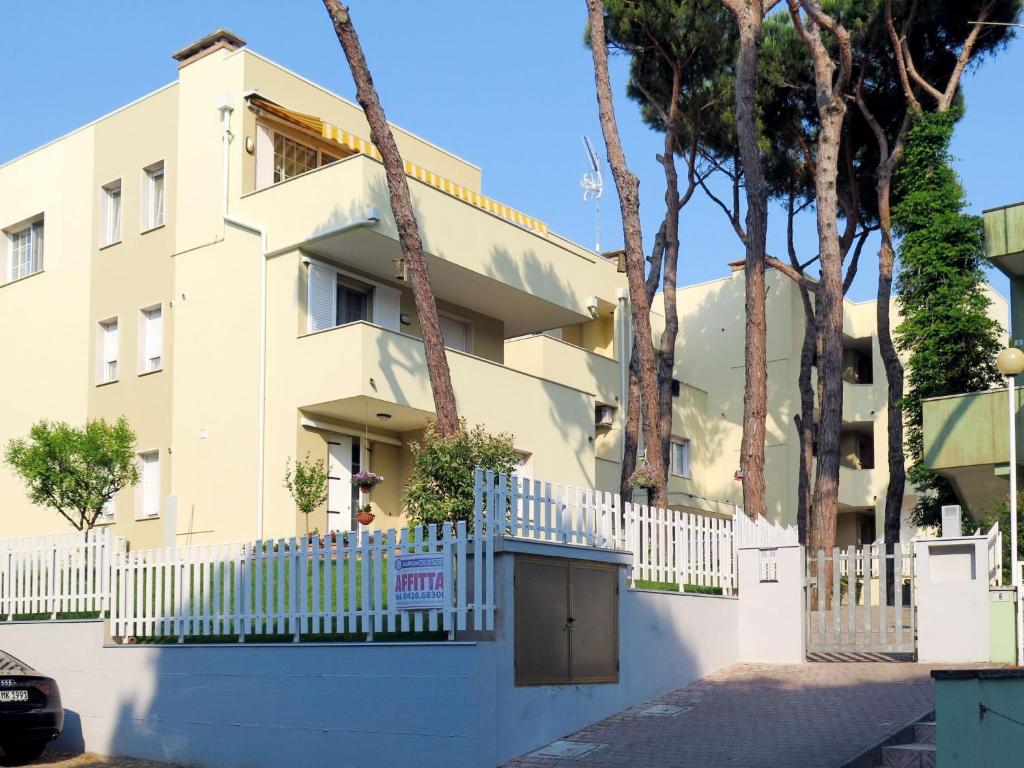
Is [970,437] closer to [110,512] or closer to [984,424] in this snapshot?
[984,424]

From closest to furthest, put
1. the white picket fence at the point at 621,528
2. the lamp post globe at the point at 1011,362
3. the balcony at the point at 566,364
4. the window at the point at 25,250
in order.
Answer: the white picket fence at the point at 621,528 < the lamp post globe at the point at 1011,362 < the window at the point at 25,250 < the balcony at the point at 566,364

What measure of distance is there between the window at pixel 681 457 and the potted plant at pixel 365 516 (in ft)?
48.1

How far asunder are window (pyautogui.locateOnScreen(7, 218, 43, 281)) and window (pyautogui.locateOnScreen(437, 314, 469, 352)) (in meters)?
8.96

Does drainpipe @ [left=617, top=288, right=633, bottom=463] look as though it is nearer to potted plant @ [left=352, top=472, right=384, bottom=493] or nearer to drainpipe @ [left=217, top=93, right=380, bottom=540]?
potted plant @ [left=352, top=472, right=384, bottom=493]

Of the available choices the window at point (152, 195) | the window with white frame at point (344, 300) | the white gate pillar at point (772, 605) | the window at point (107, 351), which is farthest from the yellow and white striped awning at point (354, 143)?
the white gate pillar at point (772, 605)

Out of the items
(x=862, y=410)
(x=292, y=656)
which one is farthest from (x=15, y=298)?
(x=862, y=410)

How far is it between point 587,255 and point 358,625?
18617 millimetres

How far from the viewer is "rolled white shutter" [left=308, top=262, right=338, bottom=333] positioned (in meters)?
24.1

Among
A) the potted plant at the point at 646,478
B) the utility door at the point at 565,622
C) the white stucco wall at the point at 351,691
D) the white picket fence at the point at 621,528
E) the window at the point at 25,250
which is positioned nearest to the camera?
the white stucco wall at the point at 351,691

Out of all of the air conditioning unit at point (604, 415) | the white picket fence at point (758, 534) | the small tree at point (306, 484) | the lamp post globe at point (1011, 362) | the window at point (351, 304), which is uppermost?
the window at point (351, 304)

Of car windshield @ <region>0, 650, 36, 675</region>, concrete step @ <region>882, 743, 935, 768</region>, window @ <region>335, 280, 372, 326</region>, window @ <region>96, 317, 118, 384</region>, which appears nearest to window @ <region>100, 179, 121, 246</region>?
window @ <region>96, 317, 118, 384</region>

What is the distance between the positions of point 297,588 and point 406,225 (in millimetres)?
7172

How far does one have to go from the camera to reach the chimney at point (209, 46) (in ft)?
85.8

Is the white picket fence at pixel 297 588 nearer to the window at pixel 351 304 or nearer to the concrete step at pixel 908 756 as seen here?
the concrete step at pixel 908 756
